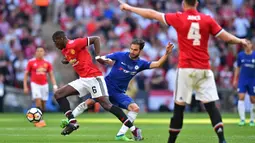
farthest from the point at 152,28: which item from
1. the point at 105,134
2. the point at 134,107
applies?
the point at 134,107

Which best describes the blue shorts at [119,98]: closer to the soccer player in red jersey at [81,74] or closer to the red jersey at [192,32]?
the soccer player in red jersey at [81,74]

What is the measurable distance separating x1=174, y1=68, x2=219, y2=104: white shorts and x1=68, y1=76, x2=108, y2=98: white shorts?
397cm

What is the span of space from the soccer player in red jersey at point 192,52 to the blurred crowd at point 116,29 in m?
19.8

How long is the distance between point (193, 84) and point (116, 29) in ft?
73.0

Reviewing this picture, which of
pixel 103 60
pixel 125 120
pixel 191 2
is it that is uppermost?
pixel 191 2

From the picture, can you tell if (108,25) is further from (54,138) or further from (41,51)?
(54,138)

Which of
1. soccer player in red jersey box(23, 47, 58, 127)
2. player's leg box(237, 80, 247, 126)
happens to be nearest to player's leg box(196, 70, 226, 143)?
player's leg box(237, 80, 247, 126)

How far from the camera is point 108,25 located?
35.1 m

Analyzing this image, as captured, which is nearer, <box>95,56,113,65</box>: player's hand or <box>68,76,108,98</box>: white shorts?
<box>95,56,113,65</box>: player's hand

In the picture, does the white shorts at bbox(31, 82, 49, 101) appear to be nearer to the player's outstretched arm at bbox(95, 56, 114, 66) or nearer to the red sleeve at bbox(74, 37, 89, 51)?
the red sleeve at bbox(74, 37, 89, 51)

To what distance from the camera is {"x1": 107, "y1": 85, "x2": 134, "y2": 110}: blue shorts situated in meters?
16.9

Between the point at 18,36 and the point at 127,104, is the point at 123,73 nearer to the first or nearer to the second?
the point at 127,104

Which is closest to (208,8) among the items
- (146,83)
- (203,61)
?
(146,83)

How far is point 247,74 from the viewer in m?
22.5
